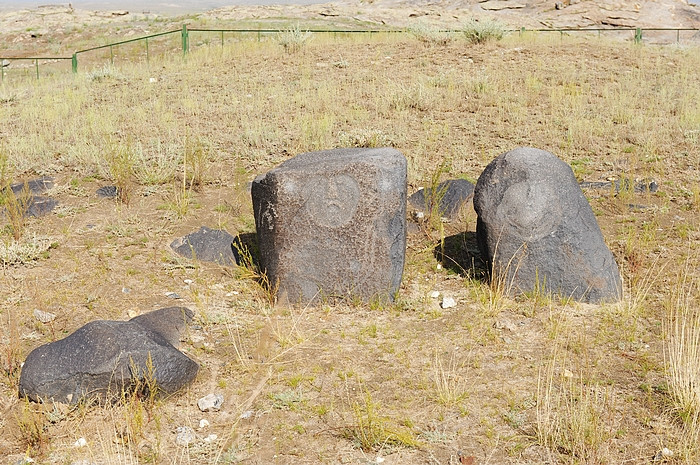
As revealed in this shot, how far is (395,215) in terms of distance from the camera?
5.76 meters

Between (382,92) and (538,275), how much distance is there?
23.8 ft

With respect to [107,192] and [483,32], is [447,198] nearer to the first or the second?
[107,192]

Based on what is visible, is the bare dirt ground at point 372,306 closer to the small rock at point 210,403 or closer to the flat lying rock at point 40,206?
the small rock at point 210,403

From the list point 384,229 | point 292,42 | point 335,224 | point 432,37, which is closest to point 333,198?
point 335,224

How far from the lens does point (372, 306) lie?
5.88m

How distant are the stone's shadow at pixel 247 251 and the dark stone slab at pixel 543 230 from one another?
2.16 m

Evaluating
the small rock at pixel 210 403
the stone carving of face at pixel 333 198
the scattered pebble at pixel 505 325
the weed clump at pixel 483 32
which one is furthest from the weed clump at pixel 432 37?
the small rock at pixel 210 403

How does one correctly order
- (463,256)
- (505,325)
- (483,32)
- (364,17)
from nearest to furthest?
(505,325)
(463,256)
(483,32)
(364,17)

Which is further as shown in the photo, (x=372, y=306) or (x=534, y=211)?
(x=372, y=306)

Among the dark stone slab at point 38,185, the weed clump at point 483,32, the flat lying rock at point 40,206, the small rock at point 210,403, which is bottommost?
the small rock at point 210,403

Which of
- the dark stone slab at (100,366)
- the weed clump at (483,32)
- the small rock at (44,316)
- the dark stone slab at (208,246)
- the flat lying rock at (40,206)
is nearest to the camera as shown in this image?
the dark stone slab at (100,366)

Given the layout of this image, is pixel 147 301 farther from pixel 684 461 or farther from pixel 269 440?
pixel 684 461

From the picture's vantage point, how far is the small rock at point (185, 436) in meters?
4.14

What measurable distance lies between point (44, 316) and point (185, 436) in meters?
2.19
